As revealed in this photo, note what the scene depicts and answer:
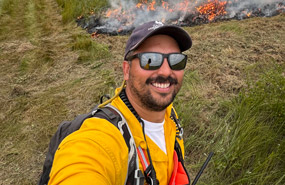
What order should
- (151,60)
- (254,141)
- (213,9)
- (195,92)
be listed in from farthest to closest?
(213,9) → (195,92) → (254,141) → (151,60)

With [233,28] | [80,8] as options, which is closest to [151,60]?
[233,28]

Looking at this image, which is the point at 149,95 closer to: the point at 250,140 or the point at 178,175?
the point at 178,175

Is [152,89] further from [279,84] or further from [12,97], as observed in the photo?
[12,97]

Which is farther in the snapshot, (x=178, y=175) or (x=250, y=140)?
(x=250, y=140)

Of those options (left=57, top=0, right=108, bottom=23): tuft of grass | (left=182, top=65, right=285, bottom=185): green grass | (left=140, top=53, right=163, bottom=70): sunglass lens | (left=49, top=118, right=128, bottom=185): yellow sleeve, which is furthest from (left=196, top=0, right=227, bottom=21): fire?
(left=49, top=118, right=128, bottom=185): yellow sleeve

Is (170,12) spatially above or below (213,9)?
below

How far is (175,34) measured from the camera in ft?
5.32

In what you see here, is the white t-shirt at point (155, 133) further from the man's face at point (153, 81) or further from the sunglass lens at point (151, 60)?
the sunglass lens at point (151, 60)

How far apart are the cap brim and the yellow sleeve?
26.1 inches

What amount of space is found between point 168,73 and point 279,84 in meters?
2.28

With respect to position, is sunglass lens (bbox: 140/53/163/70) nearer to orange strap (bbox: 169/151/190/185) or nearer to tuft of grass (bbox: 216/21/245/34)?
orange strap (bbox: 169/151/190/185)

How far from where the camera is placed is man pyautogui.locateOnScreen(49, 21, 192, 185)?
1209 millimetres

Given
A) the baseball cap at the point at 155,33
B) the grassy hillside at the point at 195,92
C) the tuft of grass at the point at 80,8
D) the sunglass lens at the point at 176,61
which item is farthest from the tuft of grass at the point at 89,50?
the sunglass lens at the point at 176,61

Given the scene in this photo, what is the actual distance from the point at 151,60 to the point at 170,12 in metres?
7.77
